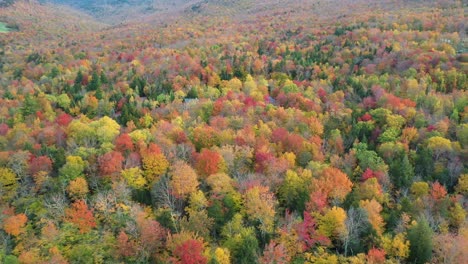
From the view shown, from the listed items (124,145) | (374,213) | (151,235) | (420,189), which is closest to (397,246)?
(374,213)

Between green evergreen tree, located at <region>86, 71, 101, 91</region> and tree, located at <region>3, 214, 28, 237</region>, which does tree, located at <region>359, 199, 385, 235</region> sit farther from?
green evergreen tree, located at <region>86, 71, 101, 91</region>

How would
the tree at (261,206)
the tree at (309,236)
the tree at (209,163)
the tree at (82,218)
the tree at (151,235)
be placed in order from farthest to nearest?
the tree at (209,163), the tree at (82,218), the tree at (261,206), the tree at (309,236), the tree at (151,235)

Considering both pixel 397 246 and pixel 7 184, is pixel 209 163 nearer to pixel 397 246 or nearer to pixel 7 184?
pixel 397 246

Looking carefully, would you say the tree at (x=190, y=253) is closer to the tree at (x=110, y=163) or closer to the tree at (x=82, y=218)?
the tree at (x=82, y=218)

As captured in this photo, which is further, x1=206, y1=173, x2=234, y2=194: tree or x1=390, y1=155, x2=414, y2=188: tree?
x1=390, y1=155, x2=414, y2=188: tree

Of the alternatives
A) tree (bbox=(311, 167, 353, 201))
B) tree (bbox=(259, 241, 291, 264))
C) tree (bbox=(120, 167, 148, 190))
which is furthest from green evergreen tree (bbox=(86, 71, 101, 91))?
tree (bbox=(259, 241, 291, 264))

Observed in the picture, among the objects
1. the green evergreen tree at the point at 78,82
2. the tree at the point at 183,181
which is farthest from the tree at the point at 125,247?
the green evergreen tree at the point at 78,82
